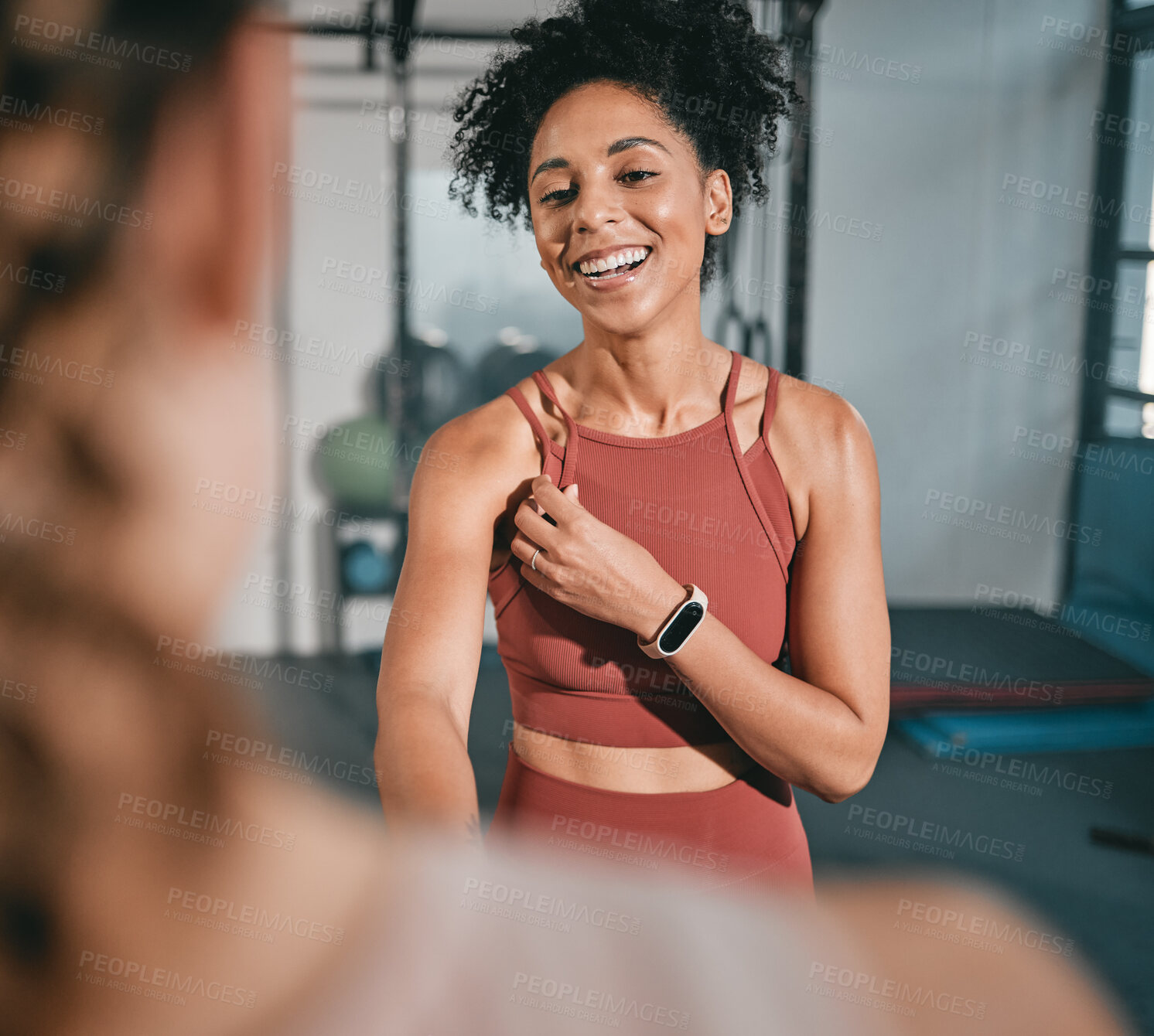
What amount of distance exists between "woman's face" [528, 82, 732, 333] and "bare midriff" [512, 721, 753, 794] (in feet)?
1.11

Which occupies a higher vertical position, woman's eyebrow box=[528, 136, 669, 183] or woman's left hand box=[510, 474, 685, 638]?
woman's eyebrow box=[528, 136, 669, 183]

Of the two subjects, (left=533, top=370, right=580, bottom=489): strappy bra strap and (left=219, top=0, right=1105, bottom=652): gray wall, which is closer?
(left=533, top=370, right=580, bottom=489): strappy bra strap

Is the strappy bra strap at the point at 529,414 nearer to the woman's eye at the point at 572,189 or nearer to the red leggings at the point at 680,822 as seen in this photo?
the woman's eye at the point at 572,189

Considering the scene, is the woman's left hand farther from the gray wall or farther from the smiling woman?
the gray wall

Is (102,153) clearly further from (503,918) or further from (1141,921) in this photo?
(1141,921)

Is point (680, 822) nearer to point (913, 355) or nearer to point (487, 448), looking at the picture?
point (487, 448)

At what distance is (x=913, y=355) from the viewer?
3.43m

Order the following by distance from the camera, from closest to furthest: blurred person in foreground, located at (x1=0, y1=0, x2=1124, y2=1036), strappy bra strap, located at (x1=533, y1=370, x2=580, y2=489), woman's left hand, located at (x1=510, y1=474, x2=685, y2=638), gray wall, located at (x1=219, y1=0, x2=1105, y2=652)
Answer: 1. blurred person in foreground, located at (x1=0, y1=0, x2=1124, y2=1036)
2. woman's left hand, located at (x1=510, y1=474, x2=685, y2=638)
3. strappy bra strap, located at (x1=533, y1=370, x2=580, y2=489)
4. gray wall, located at (x1=219, y1=0, x2=1105, y2=652)

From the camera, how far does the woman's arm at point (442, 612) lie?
1.59ft

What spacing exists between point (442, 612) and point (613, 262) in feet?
0.91

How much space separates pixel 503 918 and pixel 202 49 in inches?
7.0

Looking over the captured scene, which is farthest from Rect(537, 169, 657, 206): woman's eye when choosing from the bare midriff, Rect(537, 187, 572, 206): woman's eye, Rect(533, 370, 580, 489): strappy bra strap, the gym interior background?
the gym interior background

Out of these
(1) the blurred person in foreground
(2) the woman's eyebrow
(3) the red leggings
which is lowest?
(3) the red leggings

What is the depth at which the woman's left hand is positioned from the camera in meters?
0.61
